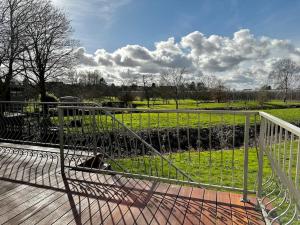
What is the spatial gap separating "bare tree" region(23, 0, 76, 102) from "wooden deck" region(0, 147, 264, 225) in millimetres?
10424

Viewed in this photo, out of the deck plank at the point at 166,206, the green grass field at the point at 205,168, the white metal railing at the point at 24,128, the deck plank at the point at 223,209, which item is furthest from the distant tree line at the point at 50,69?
the deck plank at the point at 223,209

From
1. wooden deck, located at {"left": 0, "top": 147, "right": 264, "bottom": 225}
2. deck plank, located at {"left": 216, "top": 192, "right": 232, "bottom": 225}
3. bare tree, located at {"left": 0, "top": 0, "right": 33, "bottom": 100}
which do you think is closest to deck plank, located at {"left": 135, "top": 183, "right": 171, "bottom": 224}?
wooden deck, located at {"left": 0, "top": 147, "right": 264, "bottom": 225}

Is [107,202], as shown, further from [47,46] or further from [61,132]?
[47,46]

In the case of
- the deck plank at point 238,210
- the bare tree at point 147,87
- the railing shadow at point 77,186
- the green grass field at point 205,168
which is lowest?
the green grass field at point 205,168

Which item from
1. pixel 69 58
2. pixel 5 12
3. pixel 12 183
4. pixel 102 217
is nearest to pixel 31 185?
Answer: pixel 12 183

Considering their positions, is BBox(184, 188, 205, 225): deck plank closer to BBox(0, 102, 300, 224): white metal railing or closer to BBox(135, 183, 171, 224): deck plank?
BBox(0, 102, 300, 224): white metal railing

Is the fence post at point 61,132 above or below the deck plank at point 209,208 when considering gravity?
above

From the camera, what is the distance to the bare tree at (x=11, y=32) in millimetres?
10891

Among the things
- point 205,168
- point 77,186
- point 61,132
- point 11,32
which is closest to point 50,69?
point 11,32

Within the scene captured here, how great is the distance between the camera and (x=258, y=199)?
119 inches

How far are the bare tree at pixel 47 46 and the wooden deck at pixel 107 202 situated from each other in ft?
34.2

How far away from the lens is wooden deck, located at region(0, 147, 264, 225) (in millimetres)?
2686

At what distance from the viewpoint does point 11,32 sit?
36.0 ft

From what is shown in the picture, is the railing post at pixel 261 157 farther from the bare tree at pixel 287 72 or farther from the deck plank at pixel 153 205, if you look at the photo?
the bare tree at pixel 287 72
